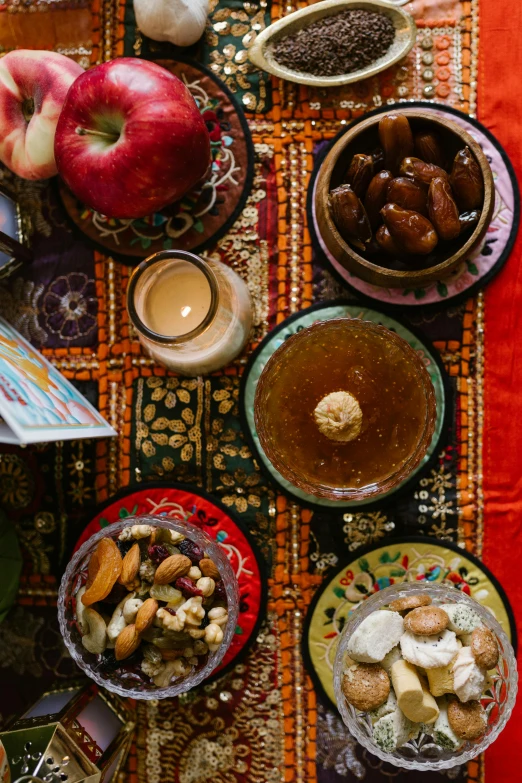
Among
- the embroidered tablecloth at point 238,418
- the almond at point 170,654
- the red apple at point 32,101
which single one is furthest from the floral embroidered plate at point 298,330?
the red apple at point 32,101

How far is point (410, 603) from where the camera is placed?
0.73 metres

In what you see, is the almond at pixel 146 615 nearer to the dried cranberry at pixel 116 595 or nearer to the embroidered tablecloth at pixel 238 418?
the dried cranberry at pixel 116 595

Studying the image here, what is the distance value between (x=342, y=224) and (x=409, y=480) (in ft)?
1.05

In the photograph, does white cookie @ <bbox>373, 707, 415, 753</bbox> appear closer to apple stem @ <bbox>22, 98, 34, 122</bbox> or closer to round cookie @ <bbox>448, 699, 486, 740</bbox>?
round cookie @ <bbox>448, 699, 486, 740</bbox>

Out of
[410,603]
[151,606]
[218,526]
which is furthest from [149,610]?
[410,603]

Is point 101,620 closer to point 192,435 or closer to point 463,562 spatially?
point 192,435

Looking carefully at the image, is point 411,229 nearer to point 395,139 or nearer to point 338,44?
point 395,139

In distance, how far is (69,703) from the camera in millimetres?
829

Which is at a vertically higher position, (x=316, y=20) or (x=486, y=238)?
(x=316, y=20)

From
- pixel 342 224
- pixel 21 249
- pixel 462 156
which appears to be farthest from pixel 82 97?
pixel 462 156

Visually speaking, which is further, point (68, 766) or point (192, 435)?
point (192, 435)

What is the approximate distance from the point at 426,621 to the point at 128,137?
604mm

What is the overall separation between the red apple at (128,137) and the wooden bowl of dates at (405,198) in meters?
0.17

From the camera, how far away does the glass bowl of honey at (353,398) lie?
75cm
